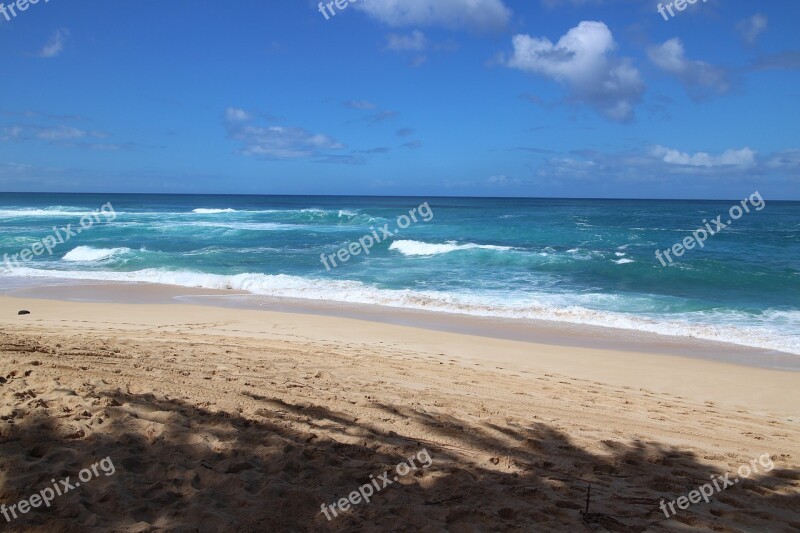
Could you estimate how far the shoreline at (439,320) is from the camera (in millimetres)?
9836

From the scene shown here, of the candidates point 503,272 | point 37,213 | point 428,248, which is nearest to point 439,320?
point 503,272

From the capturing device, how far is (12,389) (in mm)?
4445

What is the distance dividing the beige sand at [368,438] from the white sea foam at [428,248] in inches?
693

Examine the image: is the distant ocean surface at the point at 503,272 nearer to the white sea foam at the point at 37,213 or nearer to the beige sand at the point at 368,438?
the beige sand at the point at 368,438

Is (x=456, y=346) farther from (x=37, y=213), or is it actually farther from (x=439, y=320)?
(x=37, y=213)

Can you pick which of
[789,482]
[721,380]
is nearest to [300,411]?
[789,482]

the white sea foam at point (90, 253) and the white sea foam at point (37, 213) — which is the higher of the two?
the white sea foam at point (37, 213)

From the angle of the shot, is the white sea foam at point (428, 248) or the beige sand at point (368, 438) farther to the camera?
the white sea foam at point (428, 248)

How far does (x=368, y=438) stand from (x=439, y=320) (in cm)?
781

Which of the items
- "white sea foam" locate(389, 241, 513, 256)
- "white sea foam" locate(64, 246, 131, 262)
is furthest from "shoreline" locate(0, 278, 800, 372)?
"white sea foam" locate(389, 241, 513, 256)

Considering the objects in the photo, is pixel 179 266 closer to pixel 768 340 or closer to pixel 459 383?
pixel 459 383

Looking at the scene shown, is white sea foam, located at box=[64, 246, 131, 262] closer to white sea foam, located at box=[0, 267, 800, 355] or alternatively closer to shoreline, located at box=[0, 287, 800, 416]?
white sea foam, located at box=[0, 267, 800, 355]

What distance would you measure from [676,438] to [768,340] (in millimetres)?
7184

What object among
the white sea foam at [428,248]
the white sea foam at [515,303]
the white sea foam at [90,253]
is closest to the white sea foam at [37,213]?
the white sea foam at [90,253]
